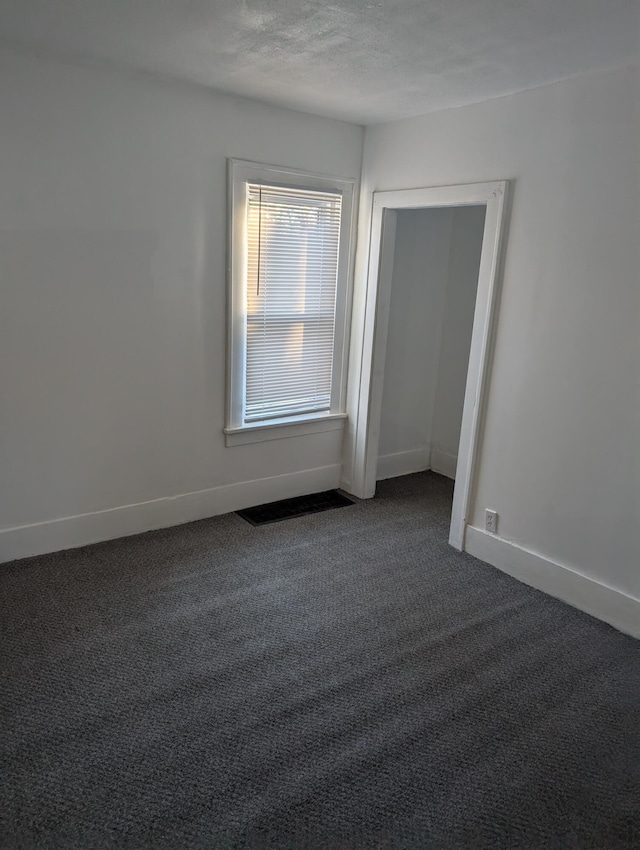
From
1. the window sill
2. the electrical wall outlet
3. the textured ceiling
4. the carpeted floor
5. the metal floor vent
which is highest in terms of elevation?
the textured ceiling

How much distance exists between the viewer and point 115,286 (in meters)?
3.23

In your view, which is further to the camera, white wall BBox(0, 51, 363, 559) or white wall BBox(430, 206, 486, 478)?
white wall BBox(430, 206, 486, 478)

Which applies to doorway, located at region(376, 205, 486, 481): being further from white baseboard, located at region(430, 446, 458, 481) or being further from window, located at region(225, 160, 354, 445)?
window, located at region(225, 160, 354, 445)

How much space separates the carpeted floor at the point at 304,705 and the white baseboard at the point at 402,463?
130cm

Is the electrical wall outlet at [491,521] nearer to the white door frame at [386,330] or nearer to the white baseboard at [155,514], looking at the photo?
the white door frame at [386,330]

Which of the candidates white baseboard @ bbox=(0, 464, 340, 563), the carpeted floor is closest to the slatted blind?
white baseboard @ bbox=(0, 464, 340, 563)

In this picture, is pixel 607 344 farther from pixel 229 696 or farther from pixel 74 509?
pixel 74 509

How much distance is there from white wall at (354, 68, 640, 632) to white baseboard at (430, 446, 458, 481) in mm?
1357

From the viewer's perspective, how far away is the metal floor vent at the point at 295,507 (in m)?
3.94

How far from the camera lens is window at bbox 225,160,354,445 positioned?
3.62 metres

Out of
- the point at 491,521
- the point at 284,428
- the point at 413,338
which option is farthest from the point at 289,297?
the point at 491,521

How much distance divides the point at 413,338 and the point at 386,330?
65cm

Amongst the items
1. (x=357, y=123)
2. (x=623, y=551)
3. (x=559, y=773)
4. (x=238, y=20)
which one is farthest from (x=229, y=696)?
(x=357, y=123)

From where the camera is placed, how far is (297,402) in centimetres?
412
